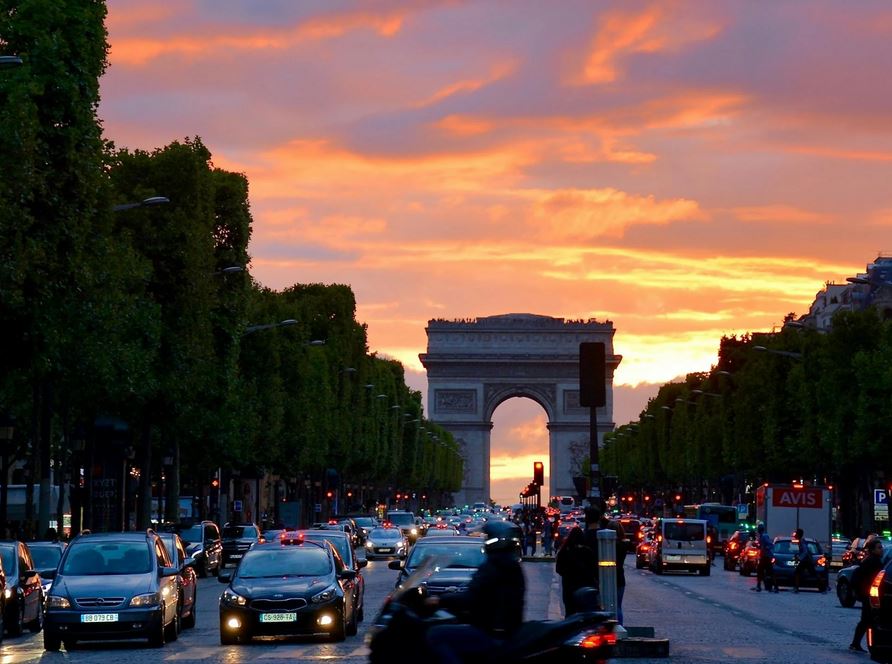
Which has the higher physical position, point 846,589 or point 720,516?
point 720,516

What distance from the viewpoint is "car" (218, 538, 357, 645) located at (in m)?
29.0

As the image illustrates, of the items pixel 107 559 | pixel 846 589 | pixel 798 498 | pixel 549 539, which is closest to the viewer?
pixel 107 559

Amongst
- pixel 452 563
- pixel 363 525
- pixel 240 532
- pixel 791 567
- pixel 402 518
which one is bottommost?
pixel 791 567

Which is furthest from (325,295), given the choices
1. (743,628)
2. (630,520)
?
(743,628)

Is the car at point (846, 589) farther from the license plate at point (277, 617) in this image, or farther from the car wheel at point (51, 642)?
the car wheel at point (51, 642)

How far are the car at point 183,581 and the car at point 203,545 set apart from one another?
22.7 m

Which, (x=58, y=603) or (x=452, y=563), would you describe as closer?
(x=452, y=563)

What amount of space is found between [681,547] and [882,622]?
4379 cm

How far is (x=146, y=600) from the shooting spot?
2916cm

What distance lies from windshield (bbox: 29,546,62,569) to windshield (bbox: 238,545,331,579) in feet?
33.7

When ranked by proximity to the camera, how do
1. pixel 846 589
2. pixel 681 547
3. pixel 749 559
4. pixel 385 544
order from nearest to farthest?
1. pixel 846 589
2. pixel 749 559
3. pixel 681 547
4. pixel 385 544

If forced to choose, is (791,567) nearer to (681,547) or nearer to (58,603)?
(681,547)

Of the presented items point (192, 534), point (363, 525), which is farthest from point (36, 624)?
point (363, 525)

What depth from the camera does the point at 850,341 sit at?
85.3m
